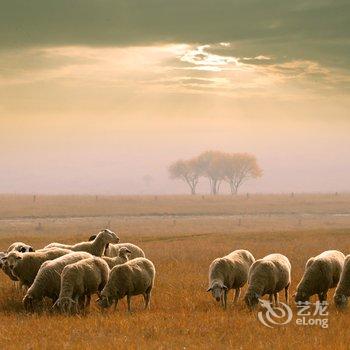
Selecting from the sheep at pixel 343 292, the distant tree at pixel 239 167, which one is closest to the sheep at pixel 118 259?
the sheep at pixel 343 292

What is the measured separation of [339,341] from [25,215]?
7348 centimetres

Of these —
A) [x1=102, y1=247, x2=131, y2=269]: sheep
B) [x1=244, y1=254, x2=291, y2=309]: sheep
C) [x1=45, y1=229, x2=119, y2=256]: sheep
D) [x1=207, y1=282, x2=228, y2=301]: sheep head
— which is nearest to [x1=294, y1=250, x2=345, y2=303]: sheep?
[x1=244, y1=254, x2=291, y2=309]: sheep

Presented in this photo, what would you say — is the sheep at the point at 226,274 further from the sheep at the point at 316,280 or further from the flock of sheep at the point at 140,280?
the sheep at the point at 316,280

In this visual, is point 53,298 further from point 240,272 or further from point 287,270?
point 287,270

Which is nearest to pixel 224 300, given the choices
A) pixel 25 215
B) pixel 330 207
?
pixel 25 215

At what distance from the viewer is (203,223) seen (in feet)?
235

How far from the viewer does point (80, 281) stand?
16.0 m

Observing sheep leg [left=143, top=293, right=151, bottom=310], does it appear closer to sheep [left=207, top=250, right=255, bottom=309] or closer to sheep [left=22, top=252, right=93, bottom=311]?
sheep [left=207, top=250, right=255, bottom=309]

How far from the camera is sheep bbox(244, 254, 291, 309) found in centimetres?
1619

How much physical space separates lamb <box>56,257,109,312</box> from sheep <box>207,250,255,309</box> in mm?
2883

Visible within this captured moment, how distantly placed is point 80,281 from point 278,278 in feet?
17.0

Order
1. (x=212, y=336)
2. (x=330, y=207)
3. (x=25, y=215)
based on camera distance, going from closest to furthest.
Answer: (x=212, y=336)
(x=25, y=215)
(x=330, y=207)

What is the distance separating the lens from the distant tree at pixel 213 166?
174 m

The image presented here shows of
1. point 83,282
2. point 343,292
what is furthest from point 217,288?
point 83,282
